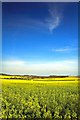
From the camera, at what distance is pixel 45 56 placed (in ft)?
18.5

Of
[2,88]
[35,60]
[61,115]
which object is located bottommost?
[61,115]

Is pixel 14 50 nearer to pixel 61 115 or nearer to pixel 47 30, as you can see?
pixel 47 30

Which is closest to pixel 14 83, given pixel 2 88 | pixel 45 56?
pixel 2 88

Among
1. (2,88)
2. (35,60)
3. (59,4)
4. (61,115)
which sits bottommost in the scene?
(61,115)

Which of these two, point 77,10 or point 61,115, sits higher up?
point 77,10

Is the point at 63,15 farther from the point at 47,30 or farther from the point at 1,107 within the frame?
the point at 1,107

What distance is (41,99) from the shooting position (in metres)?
5.72

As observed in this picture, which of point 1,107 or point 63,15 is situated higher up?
point 63,15

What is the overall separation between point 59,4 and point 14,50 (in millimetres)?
1010

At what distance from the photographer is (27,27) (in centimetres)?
568

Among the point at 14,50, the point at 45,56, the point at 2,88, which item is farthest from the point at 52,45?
the point at 2,88

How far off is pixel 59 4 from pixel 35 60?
3.13ft

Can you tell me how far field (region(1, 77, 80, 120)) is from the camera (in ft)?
18.4

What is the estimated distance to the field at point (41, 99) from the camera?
562cm
